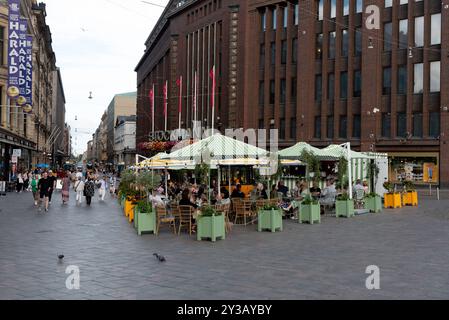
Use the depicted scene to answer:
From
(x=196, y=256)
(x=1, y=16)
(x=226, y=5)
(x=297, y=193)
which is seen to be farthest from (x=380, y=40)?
(x=196, y=256)

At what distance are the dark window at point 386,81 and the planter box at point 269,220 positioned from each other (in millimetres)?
31728

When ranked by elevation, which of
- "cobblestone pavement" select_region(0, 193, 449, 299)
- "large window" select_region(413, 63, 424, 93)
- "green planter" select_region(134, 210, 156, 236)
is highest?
"large window" select_region(413, 63, 424, 93)

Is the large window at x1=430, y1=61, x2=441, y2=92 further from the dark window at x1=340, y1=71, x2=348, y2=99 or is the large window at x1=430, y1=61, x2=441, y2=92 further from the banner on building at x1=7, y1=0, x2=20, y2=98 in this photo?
the banner on building at x1=7, y1=0, x2=20, y2=98

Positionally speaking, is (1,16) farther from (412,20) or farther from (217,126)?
(412,20)

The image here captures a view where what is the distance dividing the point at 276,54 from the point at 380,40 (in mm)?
11461

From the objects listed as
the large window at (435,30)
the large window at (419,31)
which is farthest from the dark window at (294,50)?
the large window at (435,30)

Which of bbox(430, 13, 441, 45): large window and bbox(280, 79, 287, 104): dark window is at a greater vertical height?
bbox(430, 13, 441, 45): large window

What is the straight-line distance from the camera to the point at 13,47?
33594 millimetres

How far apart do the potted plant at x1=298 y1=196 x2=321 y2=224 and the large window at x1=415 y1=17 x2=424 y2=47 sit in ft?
97.1

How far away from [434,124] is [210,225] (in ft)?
107

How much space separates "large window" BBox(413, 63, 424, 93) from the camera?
41.3 metres

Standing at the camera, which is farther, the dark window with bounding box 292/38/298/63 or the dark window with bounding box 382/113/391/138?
the dark window with bounding box 292/38/298/63

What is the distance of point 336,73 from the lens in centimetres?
4653

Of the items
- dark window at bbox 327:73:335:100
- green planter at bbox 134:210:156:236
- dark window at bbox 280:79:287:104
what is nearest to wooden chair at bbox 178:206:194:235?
green planter at bbox 134:210:156:236
